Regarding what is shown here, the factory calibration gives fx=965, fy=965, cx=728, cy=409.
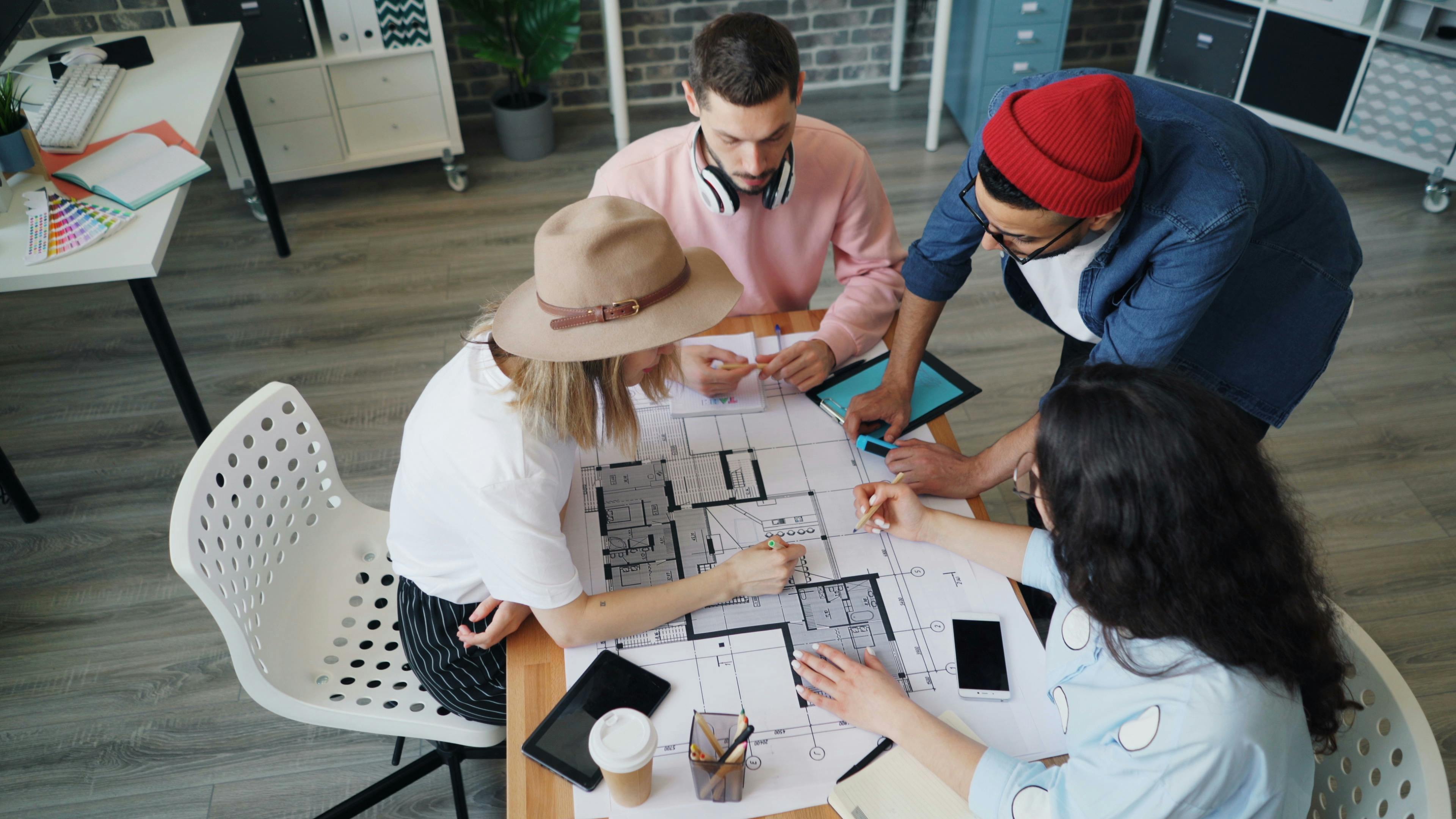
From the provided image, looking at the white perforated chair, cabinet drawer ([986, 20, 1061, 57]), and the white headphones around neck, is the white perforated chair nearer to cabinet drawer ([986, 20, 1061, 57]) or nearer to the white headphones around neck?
the white headphones around neck

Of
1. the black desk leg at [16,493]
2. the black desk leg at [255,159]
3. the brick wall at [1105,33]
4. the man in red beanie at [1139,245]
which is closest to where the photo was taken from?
the man in red beanie at [1139,245]

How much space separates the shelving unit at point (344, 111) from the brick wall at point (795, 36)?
15.6 inches

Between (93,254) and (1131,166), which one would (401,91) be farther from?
(1131,166)

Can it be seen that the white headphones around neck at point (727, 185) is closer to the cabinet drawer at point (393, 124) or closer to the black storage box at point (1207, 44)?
the cabinet drawer at point (393, 124)

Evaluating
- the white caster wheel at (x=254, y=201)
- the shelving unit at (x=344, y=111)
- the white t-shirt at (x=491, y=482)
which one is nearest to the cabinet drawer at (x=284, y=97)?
the shelving unit at (x=344, y=111)

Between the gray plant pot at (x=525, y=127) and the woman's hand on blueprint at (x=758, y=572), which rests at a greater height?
the woman's hand on blueprint at (x=758, y=572)

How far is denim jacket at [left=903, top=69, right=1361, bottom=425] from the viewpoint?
4.26ft

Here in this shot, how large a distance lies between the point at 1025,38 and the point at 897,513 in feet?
9.54

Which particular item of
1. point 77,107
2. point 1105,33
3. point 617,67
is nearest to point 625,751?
point 77,107

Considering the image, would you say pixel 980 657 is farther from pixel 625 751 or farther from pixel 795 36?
pixel 795 36

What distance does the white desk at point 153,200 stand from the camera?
207 centimetres

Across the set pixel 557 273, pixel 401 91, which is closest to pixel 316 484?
pixel 557 273

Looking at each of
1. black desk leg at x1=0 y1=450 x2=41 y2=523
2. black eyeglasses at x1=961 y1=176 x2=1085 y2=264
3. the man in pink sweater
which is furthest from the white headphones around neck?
black desk leg at x1=0 y1=450 x2=41 y2=523

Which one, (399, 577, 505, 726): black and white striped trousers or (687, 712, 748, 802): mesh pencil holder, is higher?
(687, 712, 748, 802): mesh pencil holder
